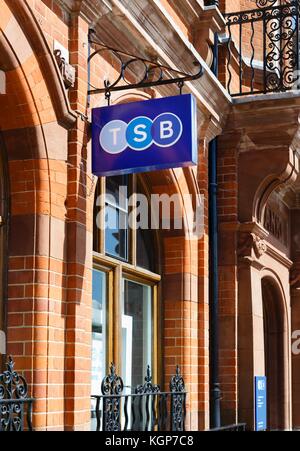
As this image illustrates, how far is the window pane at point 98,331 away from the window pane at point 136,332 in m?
0.51

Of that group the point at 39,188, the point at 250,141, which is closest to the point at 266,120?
the point at 250,141

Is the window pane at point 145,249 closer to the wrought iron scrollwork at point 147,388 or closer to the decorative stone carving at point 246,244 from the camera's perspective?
the decorative stone carving at point 246,244

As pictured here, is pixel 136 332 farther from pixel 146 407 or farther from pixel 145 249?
pixel 146 407

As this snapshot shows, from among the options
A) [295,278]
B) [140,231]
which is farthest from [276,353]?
[140,231]

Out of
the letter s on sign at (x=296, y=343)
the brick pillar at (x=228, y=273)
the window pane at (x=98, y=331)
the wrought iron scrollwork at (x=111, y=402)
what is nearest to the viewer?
the wrought iron scrollwork at (x=111, y=402)

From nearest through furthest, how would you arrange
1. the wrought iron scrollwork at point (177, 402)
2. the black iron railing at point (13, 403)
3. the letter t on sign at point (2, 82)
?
the black iron railing at point (13, 403) < the letter t on sign at point (2, 82) < the wrought iron scrollwork at point (177, 402)

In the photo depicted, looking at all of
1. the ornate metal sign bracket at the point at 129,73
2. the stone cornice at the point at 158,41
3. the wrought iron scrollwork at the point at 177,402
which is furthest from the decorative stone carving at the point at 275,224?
the wrought iron scrollwork at the point at 177,402

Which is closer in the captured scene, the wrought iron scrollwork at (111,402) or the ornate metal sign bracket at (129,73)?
the wrought iron scrollwork at (111,402)

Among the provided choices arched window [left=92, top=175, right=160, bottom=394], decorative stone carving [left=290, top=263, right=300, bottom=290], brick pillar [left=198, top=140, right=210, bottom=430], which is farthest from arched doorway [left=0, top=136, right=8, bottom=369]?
decorative stone carving [left=290, top=263, right=300, bottom=290]

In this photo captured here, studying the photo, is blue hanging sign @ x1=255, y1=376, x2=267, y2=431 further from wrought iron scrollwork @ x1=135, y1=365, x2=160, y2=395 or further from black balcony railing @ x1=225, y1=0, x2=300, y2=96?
black balcony railing @ x1=225, y1=0, x2=300, y2=96

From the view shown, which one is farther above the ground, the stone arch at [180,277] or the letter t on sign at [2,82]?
the letter t on sign at [2,82]

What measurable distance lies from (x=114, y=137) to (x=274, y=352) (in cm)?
689

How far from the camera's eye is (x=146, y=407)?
310 inches

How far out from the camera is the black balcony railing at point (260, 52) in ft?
34.8
